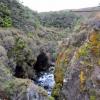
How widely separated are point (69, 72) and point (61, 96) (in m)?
1.35

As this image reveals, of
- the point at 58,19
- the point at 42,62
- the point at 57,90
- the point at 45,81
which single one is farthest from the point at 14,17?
the point at 57,90

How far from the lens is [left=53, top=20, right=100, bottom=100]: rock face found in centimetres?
1561

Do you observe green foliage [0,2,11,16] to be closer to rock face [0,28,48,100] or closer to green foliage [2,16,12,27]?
green foliage [2,16,12,27]

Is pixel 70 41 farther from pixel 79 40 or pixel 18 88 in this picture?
pixel 18 88

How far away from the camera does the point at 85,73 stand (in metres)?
16.0

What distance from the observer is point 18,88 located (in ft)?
61.2

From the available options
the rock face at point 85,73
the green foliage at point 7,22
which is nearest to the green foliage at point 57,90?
the rock face at point 85,73

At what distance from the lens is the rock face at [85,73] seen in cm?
1561

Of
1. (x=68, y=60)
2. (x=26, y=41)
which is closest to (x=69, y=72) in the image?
(x=68, y=60)

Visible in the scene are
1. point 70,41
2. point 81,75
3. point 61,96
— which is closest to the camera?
point 81,75

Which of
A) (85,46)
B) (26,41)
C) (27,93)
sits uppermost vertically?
(85,46)

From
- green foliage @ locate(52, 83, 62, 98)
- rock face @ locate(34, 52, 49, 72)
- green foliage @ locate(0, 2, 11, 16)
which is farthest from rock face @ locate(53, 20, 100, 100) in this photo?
green foliage @ locate(0, 2, 11, 16)

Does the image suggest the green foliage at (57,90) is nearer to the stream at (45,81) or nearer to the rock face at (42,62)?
the stream at (45,81)

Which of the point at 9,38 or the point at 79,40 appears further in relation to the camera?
the point at 9,38
